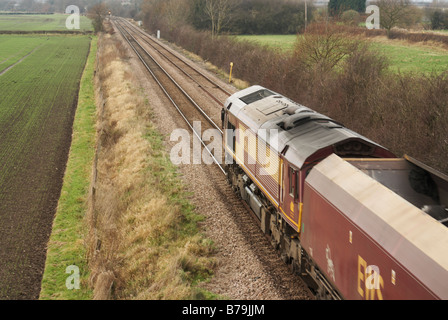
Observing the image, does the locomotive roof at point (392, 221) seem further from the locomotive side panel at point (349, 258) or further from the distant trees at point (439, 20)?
the distant trees at point (439, 20)

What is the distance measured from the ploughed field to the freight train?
23.3 feet

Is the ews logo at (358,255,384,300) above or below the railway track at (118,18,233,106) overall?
below

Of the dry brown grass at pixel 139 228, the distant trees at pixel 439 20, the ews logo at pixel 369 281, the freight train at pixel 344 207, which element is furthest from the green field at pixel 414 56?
the ews logo at pixel 369 281

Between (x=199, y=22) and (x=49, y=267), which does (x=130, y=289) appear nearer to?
(x=49, y=267)

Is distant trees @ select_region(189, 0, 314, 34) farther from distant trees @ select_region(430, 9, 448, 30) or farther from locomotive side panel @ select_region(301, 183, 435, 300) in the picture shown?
locomotive side panel @ select_region(301, 183, 435, 300)

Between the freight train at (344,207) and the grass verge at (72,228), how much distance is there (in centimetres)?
569

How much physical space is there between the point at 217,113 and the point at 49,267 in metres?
16.4

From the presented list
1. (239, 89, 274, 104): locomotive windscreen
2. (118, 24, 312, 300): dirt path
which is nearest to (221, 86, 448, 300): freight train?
(118, 24, 312, 300): dirt path

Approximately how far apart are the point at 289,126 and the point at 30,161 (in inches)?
605

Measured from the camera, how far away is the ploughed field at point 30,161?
12945 millimetres

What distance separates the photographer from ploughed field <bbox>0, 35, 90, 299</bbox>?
12.9 meters

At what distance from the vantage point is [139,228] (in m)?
13.5

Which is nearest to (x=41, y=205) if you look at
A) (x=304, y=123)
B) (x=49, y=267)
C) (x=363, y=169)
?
(x=49, y=267)

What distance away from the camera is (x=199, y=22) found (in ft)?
227
